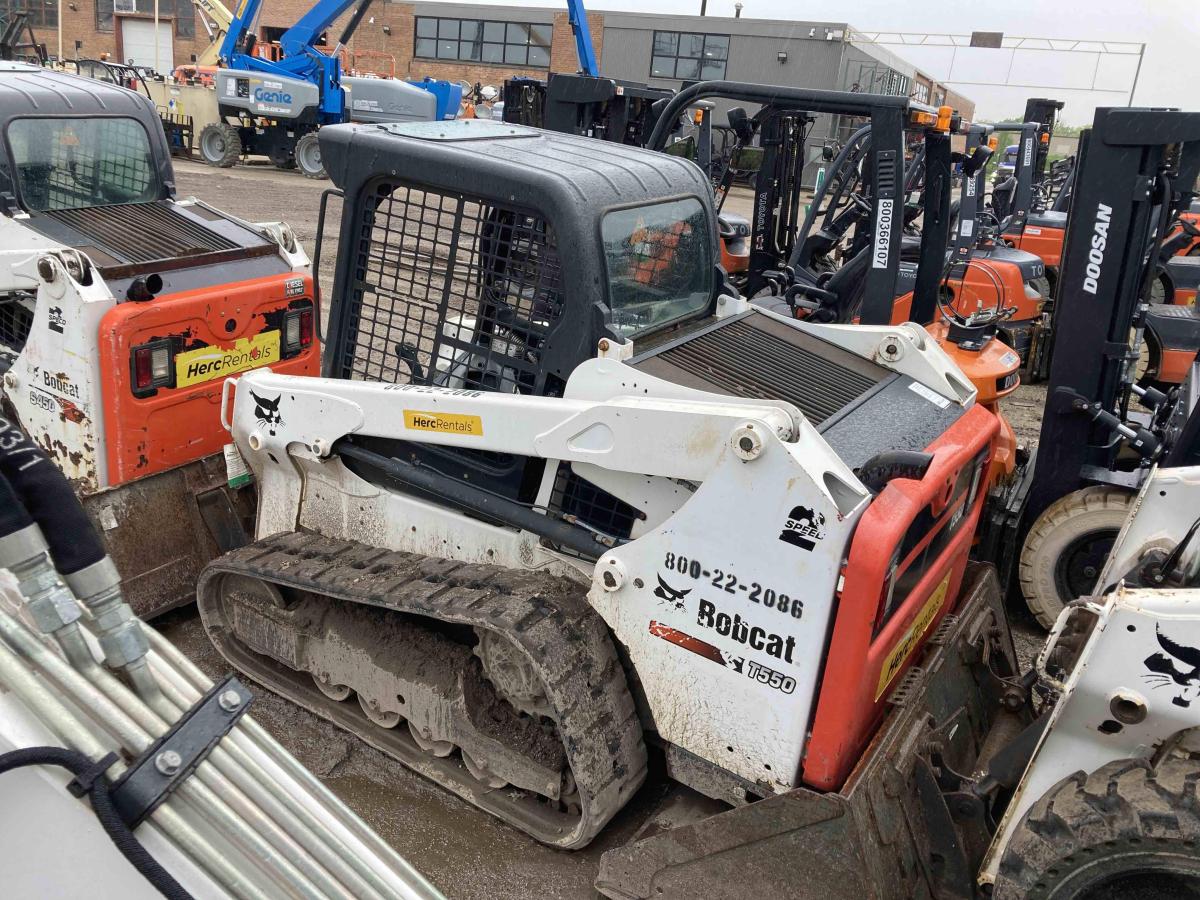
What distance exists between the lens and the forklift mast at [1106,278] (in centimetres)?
450

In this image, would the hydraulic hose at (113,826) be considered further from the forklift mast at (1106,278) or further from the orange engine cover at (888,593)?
the forklift mast at (1106,278)

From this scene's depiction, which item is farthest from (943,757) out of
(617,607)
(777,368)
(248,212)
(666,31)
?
(666,31)

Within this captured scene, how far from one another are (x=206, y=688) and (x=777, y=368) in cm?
244

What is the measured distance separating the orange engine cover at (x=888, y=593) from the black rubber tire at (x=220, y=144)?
2011 cm

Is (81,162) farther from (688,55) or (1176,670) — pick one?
(688,55)

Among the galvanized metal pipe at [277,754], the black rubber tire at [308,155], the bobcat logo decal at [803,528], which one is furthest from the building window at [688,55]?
the galvanized metal pipe at [277,754]

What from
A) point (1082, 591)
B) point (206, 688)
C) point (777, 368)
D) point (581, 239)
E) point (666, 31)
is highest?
point (666, 31)

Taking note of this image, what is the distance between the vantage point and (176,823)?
1.50 metres

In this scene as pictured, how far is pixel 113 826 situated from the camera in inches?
56.7

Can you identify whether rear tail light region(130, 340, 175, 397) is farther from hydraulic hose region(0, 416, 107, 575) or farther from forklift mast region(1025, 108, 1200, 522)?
forklift mast region(1025, 108, 1200, 522)

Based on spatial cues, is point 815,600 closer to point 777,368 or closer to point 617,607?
point 617,607

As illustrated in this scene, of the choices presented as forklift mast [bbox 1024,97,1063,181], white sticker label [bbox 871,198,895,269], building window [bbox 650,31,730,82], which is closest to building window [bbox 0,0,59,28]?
building window [bbox 650,31,730,82]

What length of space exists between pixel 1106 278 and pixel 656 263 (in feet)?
8.01

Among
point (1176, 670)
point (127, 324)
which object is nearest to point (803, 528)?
point (1176, 670)
